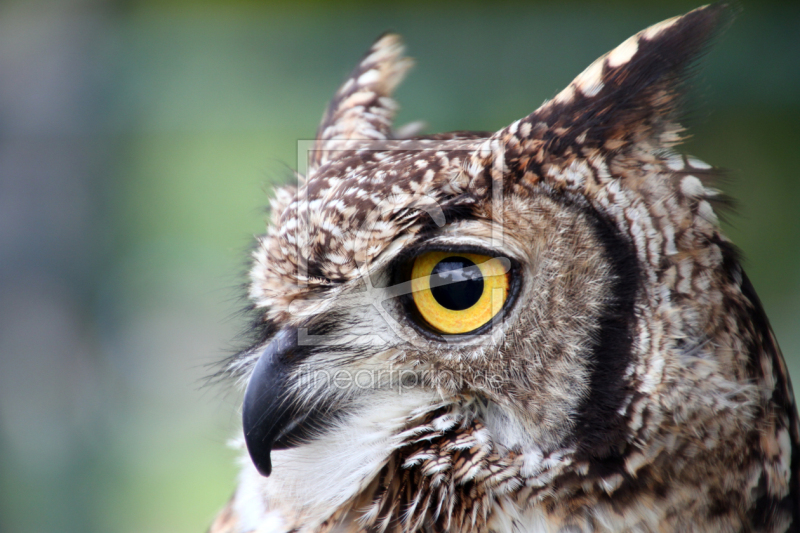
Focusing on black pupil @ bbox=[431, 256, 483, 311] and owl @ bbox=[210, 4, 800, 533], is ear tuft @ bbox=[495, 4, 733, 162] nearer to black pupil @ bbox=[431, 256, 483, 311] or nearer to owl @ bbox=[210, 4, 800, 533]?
owl @ bbox=[210, 4, 800, 533]

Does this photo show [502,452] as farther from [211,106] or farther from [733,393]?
[211,106]

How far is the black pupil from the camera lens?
909 mm

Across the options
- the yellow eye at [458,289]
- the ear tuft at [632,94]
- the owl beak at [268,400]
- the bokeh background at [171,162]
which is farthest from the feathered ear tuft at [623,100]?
the bokeh background at [171,162]

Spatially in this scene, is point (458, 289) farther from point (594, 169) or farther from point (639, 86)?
point (639, 86)

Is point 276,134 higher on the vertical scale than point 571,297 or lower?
higher

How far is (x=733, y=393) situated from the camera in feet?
3.00

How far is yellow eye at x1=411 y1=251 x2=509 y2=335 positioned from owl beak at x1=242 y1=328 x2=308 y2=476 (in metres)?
0.24

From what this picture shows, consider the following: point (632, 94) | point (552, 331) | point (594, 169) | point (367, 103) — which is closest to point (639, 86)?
point (632, 94)

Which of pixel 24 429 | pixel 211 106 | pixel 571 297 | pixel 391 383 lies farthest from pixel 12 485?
pixel 571 297

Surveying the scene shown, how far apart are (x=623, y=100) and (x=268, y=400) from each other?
712 millimetres

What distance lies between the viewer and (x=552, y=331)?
894 millimetres

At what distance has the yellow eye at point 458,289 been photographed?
0.90 meters

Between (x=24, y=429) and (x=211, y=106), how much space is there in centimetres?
189

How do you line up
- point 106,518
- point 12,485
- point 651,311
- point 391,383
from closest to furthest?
point 651,311, point 391,383, point 12,485, point 106,518
